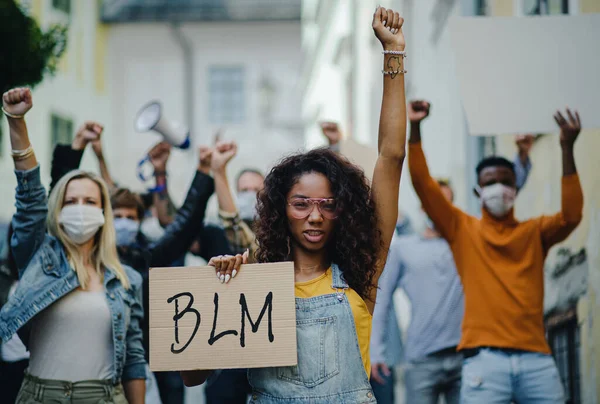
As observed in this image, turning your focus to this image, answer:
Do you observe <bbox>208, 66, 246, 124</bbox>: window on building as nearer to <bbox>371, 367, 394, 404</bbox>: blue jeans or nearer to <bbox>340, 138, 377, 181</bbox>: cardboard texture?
<bbox>340, 138, 377, 181</bbox>: cardboard texture

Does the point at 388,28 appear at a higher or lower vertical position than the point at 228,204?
higher

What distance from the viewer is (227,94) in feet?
99.8

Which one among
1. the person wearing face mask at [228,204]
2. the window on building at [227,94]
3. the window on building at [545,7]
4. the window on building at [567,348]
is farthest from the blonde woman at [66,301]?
the window on building at [227,94]

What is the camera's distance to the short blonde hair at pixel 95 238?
14.5 ft

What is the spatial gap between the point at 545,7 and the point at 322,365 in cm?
494

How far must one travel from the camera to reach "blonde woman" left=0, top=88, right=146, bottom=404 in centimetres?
411

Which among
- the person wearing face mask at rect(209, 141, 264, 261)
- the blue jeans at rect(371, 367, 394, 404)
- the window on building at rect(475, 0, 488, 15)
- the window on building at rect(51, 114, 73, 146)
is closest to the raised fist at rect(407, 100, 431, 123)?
the person wearing face mask at rect(209, 141, 264, 261)

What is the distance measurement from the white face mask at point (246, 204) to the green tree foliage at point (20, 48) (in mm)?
4253

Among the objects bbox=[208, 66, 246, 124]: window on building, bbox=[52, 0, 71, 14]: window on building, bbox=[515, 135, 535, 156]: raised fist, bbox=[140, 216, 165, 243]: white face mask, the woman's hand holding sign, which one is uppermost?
bbox=[52, 0, 71, 14]: window on building

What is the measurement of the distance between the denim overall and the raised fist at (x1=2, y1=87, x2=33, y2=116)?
1651 millimetres

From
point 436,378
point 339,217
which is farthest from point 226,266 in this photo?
point 436,378

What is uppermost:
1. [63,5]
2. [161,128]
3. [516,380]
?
[63,5]

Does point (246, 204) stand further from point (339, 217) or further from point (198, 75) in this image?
Result: point (198, 75)

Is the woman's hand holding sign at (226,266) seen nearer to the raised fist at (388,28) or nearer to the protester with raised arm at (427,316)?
the raised fist at (388,28)
